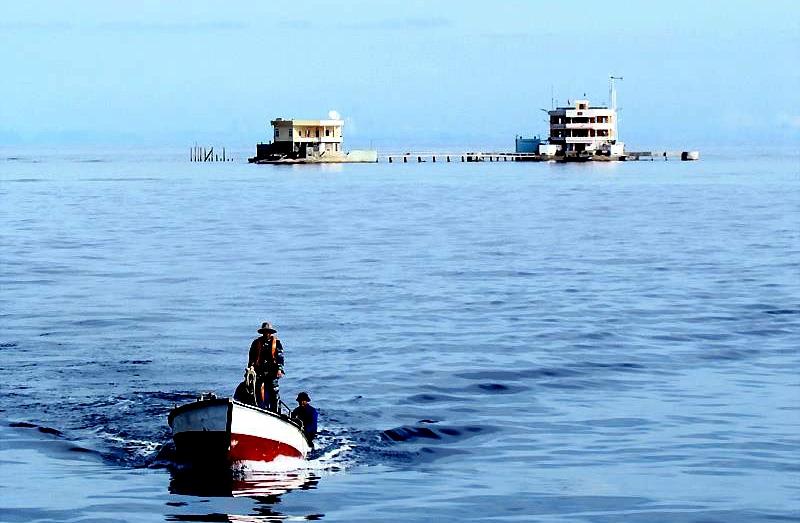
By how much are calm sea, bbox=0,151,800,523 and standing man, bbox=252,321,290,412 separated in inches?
67.6

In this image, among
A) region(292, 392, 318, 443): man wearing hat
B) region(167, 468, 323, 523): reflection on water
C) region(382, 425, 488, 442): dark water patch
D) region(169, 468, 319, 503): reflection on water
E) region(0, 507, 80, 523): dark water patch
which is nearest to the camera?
region(0, 507, 80, 523): dark water patch

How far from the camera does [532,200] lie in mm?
144625

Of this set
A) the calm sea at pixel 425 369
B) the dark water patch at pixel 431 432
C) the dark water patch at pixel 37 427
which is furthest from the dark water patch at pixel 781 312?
the dark water patch at pixel 37 427

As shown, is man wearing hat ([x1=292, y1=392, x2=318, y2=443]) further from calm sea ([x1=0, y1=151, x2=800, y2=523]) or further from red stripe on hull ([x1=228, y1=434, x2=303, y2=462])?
red stripe on hull ([x1=228, y1=434, x2=303, y2=462])

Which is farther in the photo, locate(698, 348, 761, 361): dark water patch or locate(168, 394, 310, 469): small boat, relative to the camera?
locate(698, 348, 761, 361): dark water patch

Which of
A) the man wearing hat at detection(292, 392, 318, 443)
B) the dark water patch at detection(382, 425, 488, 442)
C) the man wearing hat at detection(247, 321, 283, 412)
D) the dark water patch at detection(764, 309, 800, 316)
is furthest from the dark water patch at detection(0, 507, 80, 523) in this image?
the dark water patch at detection(764, 309, 800, 316)

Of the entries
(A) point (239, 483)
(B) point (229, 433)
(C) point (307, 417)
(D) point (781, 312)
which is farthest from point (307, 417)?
(D) point (781, 312)

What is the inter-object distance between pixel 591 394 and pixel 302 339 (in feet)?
43.7

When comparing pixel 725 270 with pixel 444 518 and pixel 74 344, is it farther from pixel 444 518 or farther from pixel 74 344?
pixel 444 518

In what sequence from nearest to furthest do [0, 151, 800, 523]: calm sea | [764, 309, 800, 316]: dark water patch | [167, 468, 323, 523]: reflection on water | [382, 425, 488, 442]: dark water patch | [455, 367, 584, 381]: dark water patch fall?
[167, 468, 323, 523]: reflection on water, [0, 151, 800, 523]: calm sea, [382, 425, 488, 442]: dark water patch, [455, 367, 584, 381]: dark water patch, [764, 309, 800, 316]: dark water patch

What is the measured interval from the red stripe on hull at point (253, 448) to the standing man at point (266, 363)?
1218 mm

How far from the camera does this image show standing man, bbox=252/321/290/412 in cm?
3077

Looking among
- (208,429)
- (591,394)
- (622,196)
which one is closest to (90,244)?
(591,394)

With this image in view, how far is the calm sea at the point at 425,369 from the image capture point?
92.7ft
